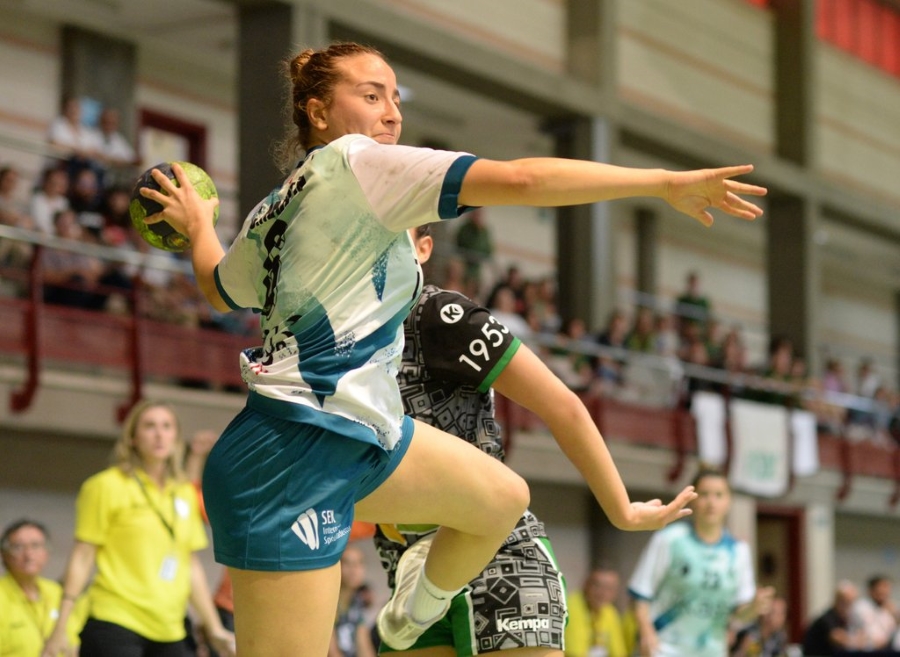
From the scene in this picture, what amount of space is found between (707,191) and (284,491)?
0.98 metres

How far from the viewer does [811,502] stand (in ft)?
53.1

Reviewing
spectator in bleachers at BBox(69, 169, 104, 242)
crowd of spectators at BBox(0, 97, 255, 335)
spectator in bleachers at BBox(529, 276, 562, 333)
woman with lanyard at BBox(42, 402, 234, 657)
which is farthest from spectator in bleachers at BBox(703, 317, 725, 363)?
woman with lanyard at BBox(42, 402, 234, 657)

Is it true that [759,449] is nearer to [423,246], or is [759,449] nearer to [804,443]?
[804,443]

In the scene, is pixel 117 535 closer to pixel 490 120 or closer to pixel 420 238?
pixel 420 238

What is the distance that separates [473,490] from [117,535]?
10.7ft

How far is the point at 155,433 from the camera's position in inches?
224

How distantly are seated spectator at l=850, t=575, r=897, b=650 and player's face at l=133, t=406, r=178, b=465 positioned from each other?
7612mm

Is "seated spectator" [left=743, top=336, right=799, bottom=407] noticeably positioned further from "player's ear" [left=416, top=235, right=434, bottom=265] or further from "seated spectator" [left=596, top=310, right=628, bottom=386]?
"player's ear" [left=416, top=235, right=434, bottom=265]

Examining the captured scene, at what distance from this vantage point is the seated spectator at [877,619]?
11.8m

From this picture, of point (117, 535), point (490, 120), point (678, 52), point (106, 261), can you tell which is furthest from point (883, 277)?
point (117, 535)

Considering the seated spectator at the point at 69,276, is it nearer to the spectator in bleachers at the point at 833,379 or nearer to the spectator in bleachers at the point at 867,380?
the spectator in bleachers at the point at 833,379

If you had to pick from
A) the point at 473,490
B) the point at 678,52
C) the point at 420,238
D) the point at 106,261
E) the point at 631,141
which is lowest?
the point at 473,490

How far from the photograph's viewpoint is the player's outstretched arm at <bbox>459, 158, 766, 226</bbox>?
7.74ft

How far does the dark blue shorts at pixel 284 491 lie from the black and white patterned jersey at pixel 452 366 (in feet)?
1.96
